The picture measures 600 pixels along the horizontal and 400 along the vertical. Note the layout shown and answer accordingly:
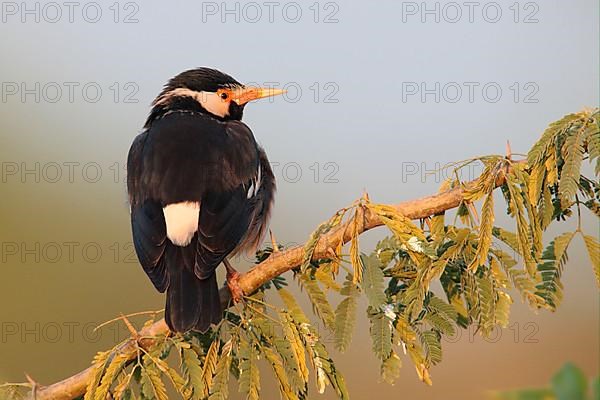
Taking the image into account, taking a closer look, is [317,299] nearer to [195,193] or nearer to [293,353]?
[293,353]

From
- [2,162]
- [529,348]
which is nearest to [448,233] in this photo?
[529,348]

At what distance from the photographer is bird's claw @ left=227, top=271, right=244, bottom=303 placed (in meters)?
2.63

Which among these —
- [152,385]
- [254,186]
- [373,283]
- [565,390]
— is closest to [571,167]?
[373,283]

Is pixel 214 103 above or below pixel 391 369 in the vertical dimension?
above

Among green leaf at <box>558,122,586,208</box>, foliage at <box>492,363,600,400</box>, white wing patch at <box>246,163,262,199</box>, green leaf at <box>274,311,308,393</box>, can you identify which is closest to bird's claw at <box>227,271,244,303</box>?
green leaf at <box>274,311,308,393</box>

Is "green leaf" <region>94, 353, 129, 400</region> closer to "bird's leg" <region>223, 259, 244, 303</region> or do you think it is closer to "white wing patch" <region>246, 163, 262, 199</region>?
"bird's leg" <region>223, 259, 244, 303</region>

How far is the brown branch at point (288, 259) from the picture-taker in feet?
7.36

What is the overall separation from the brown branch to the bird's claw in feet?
0.09

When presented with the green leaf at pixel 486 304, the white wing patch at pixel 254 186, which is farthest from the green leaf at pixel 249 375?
the white wing patch at pixel 254 186

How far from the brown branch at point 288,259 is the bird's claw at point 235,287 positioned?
3 centimetres

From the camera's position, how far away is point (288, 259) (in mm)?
2385

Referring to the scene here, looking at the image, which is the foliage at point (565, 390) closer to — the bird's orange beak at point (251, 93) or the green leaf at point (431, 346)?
the green leaf at point (431, 346)

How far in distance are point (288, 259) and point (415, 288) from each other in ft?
1.30

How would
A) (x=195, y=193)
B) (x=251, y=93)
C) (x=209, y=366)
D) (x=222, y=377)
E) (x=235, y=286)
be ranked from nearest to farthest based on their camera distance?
(x=222, y=377) < (x=209, y=366) < (x=235, y=286) < (x=195, y=193) < (x=251, y=93)
